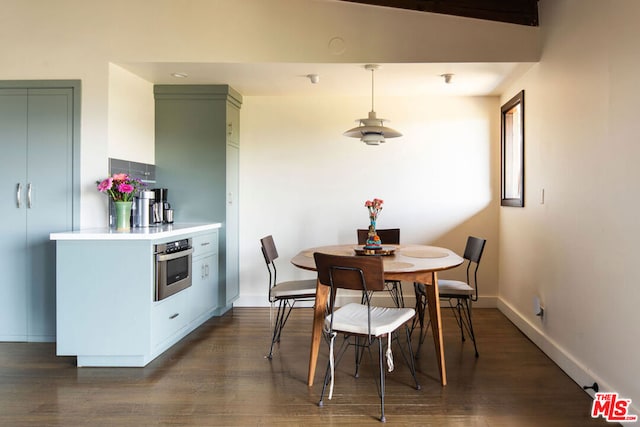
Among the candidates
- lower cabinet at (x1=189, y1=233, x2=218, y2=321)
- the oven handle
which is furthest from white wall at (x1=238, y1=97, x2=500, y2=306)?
the oven handle

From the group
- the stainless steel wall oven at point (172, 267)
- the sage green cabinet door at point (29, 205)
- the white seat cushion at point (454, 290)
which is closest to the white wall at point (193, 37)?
the sage green cabinet door at point (29, 205)

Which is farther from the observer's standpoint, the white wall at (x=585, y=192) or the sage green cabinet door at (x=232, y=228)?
→ the sage green cabinet door at (x=232, y=228)

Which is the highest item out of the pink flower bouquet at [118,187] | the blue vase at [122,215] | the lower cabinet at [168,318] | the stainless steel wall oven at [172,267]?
the pink flower bouquet at [118,187]

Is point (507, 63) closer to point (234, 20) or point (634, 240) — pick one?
point (634, 240)

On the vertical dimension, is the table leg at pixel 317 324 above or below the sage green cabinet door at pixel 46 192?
below

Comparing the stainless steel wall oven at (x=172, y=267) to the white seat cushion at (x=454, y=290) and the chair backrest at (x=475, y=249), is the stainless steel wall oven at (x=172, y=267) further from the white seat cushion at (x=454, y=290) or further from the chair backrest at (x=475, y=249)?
the chair backrest at (x=475, y=249)

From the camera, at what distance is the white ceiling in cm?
368

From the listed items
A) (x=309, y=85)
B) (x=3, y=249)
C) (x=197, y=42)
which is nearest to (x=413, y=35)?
(x=309, y=85)

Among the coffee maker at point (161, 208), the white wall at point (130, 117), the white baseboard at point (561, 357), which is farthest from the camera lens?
the coffee maker at point (161, 208)

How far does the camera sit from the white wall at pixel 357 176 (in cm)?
471

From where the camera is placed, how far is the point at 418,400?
8.32 feet

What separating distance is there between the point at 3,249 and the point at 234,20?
266 centimetres

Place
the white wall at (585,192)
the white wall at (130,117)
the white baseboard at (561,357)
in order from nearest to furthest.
→ the white wall at (585,192) → the white baseboard at (561,357) → the white wall at (130,117)

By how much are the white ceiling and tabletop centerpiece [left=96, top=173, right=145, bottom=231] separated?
1042 mm
